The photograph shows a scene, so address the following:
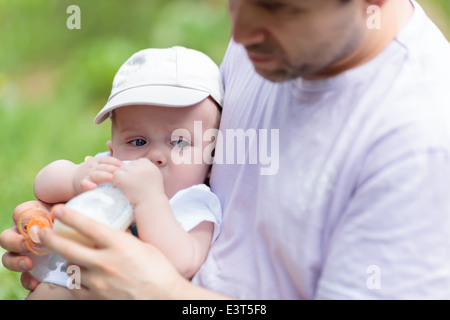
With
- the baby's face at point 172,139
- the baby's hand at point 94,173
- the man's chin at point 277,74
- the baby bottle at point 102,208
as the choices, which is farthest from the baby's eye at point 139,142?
the man's chin at point 277,74

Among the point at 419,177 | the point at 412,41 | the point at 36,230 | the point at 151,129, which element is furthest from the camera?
the point at 151,129

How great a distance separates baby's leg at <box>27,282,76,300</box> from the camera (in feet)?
5.00

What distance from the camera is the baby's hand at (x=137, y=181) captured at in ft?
4.67

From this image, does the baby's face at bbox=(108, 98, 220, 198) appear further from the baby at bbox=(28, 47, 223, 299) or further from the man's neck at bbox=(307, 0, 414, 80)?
the man's neck at bbox=(307, 0, 414, 80)

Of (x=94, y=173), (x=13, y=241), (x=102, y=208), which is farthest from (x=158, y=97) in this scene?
(x=13, y=241)

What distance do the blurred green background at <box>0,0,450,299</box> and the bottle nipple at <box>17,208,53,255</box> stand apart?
60.0 inches

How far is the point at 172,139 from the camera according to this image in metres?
1.64

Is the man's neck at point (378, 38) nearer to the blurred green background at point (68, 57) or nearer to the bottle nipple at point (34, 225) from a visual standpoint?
the bottle nipple at point (34, 225)

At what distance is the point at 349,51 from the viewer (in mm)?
1240

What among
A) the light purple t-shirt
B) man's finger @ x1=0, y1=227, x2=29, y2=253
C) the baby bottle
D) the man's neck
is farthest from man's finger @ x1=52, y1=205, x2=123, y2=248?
the man's neck
